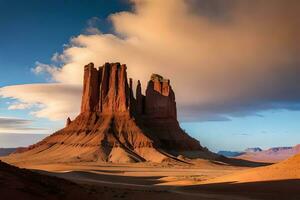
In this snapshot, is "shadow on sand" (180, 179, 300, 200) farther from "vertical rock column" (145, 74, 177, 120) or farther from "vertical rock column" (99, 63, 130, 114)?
"vertical rock column" (145, 74, 177, 120)

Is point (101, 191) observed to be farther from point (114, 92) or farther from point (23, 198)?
point (114, 92)

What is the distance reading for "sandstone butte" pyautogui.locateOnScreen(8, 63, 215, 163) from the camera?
429ft

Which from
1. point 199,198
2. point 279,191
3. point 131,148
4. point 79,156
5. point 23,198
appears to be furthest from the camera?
point 131,148

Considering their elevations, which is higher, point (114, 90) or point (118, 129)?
point (114, 90)

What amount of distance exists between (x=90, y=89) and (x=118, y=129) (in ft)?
79.4

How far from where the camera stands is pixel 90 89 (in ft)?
528

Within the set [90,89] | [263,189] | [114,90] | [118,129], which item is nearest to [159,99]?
[114,90]

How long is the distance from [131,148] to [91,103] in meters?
29.4

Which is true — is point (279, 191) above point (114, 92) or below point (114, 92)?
below

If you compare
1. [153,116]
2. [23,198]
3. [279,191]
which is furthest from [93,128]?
[23,198]

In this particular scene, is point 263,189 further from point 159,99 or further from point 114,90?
point 159,99

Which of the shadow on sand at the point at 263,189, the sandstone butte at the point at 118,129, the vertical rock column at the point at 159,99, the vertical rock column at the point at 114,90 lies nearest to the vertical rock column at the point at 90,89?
the sandstone butte at the point at 118,129

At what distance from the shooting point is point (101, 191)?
30.7 metres

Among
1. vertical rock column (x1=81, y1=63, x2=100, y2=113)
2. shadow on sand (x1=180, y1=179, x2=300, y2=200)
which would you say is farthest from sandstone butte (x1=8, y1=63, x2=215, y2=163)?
shadow on sand (x1=180, y1=179, x2=300, y2=200)
